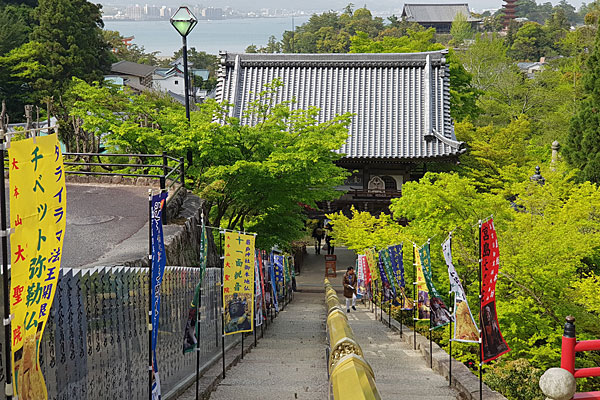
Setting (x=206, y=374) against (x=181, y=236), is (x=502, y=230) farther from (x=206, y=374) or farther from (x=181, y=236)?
(x=206, y=374)

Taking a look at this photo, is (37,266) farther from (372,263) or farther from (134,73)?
(134,73)

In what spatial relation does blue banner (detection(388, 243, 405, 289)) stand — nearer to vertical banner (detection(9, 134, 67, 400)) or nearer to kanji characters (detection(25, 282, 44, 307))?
vertical banner (detection(9, 134, 67, 400))

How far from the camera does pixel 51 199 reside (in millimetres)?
3926

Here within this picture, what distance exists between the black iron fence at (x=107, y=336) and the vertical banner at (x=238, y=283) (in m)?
1.28

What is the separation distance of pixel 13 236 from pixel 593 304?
10864mm

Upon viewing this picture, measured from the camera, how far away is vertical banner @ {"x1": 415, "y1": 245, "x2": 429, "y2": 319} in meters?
10.9

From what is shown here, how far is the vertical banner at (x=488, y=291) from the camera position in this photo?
7816mm

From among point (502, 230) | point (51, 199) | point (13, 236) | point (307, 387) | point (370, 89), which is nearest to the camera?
point (13, 236)

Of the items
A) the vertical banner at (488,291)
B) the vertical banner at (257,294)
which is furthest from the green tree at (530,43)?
the vertical banner at (488,291)

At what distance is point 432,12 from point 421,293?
5679 inches

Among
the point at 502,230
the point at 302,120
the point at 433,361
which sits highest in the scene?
the point at 302,120

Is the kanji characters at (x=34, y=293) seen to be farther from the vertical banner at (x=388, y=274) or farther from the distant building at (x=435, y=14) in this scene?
the distant building at (x=435, y=14)

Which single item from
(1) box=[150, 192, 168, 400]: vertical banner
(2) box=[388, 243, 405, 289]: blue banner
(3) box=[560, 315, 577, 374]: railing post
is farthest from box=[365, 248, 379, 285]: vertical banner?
(3) box=[560, 315, 577, 374]: railing post

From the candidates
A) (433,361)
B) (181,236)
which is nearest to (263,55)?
(181,236)
